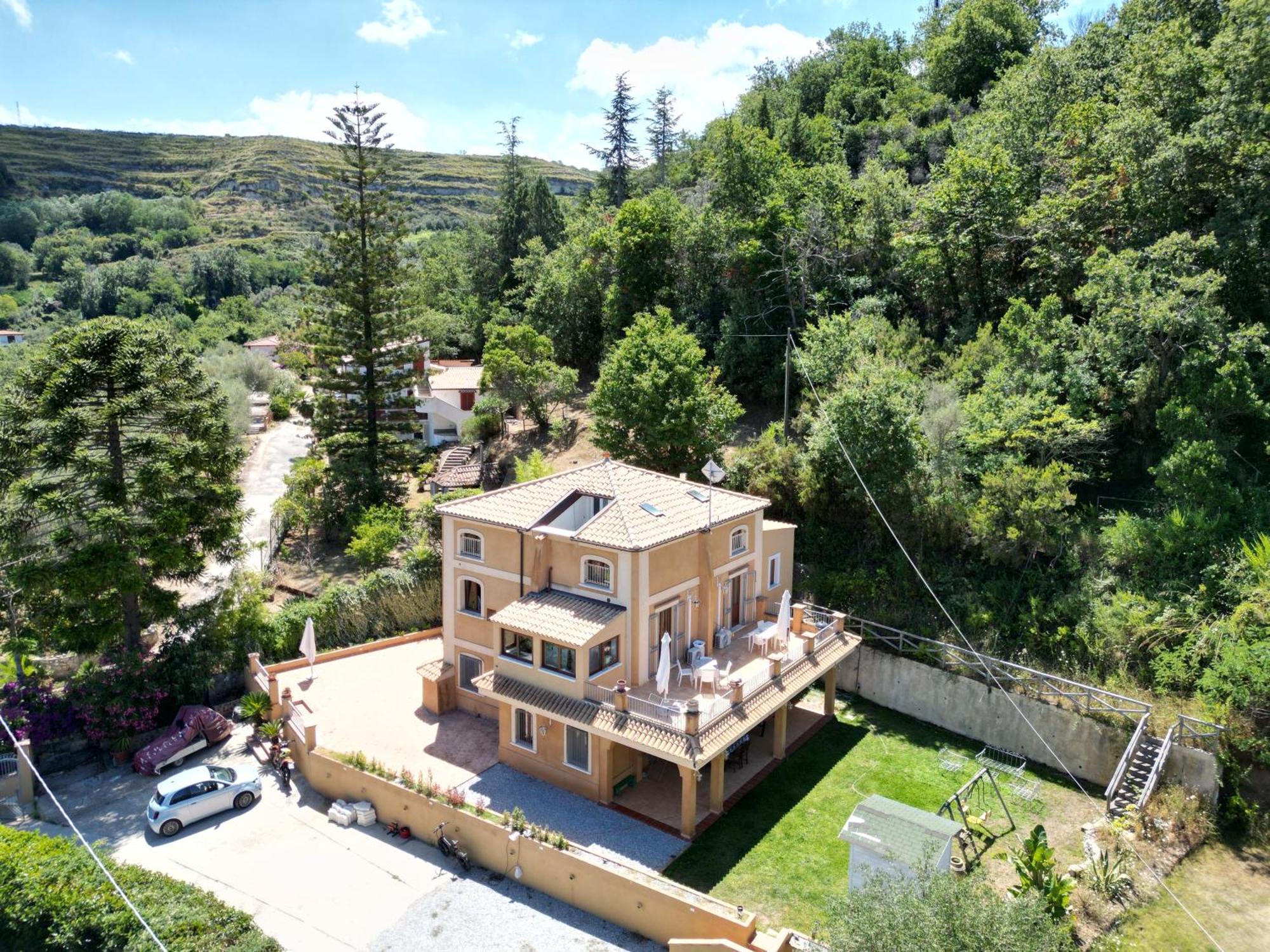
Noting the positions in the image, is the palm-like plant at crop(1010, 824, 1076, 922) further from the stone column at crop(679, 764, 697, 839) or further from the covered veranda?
the stone column at crop(679, 764, 697, 839)

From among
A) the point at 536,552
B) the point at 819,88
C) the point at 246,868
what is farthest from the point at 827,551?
the point at 819,88

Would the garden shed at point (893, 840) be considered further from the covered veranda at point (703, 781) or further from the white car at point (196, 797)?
the white car at point (196, 797)

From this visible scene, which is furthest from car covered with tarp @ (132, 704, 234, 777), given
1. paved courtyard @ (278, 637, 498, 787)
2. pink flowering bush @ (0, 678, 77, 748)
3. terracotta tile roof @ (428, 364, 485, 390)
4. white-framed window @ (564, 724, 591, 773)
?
terracotta tile roof @ (428, 364, 485, 390)

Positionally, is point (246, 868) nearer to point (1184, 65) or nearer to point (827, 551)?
point (827, 551)

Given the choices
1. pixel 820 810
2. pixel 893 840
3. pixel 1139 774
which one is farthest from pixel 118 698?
pixel 1139 774

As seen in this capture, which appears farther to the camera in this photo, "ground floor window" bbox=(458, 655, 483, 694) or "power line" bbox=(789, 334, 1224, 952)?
"ground floor window" bbox=(458, 655, 483, 694)
